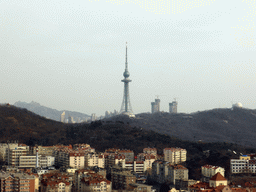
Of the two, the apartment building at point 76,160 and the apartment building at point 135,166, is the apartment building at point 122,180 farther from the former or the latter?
the apartment building at point 76,160

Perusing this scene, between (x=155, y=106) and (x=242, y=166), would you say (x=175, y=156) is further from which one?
(x=155, y=106)

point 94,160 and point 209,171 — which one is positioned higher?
point 94,160

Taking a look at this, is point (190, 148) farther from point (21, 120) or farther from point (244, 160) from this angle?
point (21, 120)

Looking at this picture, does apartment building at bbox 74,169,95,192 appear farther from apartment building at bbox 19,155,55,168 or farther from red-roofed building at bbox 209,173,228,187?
red-roofed building at bbox 209,173,228,187

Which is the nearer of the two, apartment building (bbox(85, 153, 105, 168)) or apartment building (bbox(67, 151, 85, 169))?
apartment building (bbox(67, 151, 85, 169))

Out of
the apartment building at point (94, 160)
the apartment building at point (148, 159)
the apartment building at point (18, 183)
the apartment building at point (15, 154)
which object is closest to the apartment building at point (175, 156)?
the apartment building at point (148, 159)

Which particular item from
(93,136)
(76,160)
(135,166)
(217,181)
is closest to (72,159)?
(76,160)

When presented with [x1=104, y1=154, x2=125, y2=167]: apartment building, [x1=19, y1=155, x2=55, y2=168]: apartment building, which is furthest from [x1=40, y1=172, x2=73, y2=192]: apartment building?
[x1=104, y1=154, x2=125, y2=167]: apartment building
